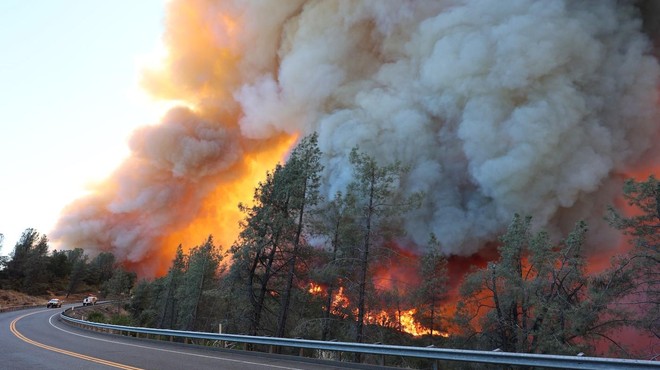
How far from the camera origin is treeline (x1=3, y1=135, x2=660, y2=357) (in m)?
16.9

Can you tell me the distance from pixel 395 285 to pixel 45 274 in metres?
105

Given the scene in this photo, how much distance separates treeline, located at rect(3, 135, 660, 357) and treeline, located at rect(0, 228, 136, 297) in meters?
60.0

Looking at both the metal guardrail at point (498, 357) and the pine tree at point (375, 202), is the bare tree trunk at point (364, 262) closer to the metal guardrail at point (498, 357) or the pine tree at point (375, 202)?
the pine tree at point (375, 202)

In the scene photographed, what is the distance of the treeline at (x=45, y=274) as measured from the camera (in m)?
87.4

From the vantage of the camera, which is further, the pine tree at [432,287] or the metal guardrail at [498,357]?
the pine tree at [432,287]

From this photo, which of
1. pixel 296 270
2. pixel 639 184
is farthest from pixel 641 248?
pixel 296 270

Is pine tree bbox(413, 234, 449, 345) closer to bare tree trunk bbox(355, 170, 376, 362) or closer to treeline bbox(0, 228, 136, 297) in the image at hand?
bare tree trunk bbox(355, 170, 376, 362)

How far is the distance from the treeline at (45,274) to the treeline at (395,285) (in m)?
60.0

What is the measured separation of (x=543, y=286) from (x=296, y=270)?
13.6 meters

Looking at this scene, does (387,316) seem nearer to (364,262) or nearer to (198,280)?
(364,262)

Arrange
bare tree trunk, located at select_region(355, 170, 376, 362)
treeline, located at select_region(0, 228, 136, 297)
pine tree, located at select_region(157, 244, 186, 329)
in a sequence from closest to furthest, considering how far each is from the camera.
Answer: bare tree trunk, located at select_region(355, 170, 376, 362), pine tree, located at select_region(157, 244, 186, 329), treeline, located at select_region(0, 228, 136, 297)

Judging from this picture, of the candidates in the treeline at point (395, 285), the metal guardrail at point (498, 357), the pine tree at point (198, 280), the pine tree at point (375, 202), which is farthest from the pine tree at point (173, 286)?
the metal guardrail at point (498, 357)

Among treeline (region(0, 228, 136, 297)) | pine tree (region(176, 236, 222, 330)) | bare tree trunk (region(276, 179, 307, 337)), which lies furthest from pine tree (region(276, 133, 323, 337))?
treeline (region(0, 228, 136, 297))

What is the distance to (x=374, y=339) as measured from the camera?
21953 millimetres
